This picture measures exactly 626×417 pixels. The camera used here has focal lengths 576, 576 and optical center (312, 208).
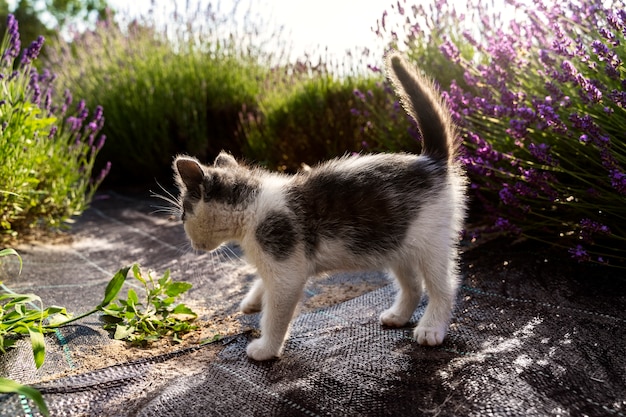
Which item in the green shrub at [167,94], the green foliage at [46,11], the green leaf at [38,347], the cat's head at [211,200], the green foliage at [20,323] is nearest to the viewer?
the green leaf at [38,347]

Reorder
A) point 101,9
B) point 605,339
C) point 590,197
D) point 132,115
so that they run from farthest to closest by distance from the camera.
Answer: point 101,9
point 132,115
point 590,197
point 605,339

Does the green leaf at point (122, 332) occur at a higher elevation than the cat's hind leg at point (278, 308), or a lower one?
lower

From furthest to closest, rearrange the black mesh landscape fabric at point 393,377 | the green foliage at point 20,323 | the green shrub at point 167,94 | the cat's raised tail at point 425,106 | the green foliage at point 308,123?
the green shrub at point 167,94
the green foliage at point 308,123
the cat's raised tail at point 425,106
the green foliage at point 20,323
the black mesh landscape fabric at point 393,377

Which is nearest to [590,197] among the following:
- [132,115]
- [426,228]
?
[426,228]

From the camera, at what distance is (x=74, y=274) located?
3.32 m

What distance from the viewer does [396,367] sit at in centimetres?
197

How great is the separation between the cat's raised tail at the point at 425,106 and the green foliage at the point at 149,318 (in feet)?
4.12

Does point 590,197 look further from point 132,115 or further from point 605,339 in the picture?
point 132,115

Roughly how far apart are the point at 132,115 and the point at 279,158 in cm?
207

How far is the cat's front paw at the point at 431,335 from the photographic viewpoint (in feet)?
7.02

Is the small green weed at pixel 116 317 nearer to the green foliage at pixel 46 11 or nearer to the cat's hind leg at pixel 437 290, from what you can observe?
the cat's hind leg at pixel 437 290

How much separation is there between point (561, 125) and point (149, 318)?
6.56 ft

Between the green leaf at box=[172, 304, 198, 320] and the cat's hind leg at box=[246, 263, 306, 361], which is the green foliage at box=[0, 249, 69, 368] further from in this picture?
the cat's hind leg at box=[246, 263, 306, 361]

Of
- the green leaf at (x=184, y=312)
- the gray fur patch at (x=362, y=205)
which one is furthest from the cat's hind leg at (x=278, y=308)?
the green leaf at (x=184, y=312)
